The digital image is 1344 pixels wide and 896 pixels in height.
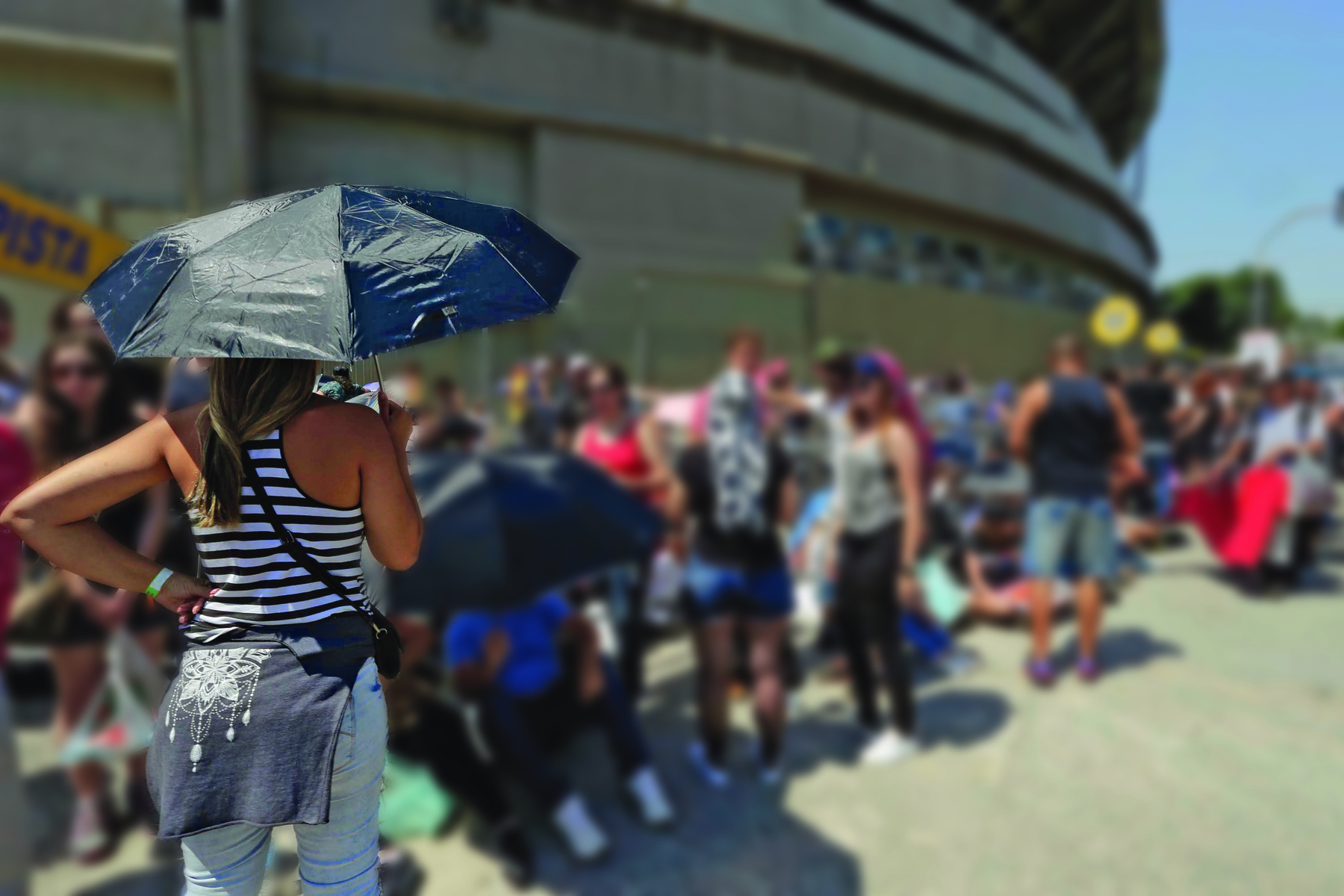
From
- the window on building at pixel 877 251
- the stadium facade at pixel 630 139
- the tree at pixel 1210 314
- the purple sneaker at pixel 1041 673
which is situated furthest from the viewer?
the tree at pixel 1210 314

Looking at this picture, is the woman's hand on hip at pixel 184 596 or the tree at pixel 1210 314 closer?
the woman's hand on hip at pixel 184 596

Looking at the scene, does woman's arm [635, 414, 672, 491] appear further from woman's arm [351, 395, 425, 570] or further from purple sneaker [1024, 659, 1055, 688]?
woman's arm [351, 395, 425, 570]

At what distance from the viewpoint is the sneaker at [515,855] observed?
3184 millimetres

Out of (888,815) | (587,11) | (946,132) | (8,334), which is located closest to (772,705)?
(888,815)

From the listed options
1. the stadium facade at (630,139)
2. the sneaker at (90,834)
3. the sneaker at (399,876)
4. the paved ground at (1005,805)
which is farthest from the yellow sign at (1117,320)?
the sneaker at (90,834)

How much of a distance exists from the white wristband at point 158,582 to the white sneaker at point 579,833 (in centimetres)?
231

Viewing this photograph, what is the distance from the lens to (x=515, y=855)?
3213mm

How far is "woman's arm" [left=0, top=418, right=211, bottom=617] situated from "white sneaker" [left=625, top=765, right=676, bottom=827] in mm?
2625

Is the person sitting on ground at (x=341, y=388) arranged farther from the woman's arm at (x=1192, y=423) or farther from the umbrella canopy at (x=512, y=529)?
the woman's arm at (x=1192, y=423)

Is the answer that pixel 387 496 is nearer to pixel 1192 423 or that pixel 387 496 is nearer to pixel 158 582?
pixel 158 582

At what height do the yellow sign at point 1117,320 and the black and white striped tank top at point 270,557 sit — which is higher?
the yellow sign at point 1117,320

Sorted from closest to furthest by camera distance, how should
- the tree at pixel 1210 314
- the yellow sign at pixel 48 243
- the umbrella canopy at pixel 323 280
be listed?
the umbrella canopy at pixel 323 280
the yellow sign at pixel 48 243
the tree at pixel 1210 314

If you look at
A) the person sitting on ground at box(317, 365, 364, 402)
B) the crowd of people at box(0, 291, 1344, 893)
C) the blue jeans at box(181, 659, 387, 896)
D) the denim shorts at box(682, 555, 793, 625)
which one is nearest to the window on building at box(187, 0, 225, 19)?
the crowd of people at box(0, 291, 1344, 893)

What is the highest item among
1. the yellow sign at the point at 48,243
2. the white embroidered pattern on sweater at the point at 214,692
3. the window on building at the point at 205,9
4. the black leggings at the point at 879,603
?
the window on building at the point at 205,9
